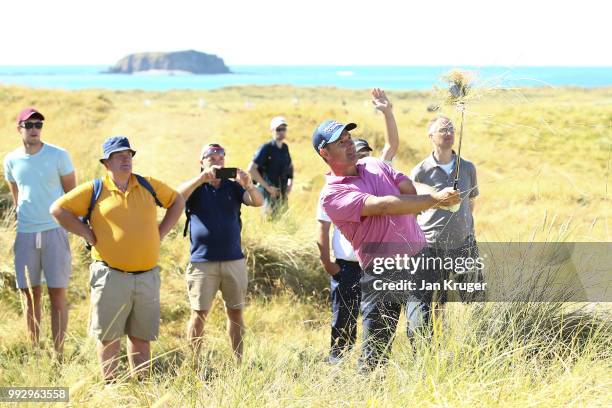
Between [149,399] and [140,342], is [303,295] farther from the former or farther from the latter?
[149,399]

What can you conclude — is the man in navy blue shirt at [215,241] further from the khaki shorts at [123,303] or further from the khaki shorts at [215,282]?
the khaki shorts at [123,303]

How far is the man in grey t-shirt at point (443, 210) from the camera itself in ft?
14.5

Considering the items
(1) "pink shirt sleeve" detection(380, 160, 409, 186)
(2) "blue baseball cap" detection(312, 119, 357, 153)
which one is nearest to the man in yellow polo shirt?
(2) "blue baseball cap" detection(312, 119, 357, 153)

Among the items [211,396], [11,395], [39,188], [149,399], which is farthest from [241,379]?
[39,188]

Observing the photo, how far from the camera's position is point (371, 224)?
415 centimetres

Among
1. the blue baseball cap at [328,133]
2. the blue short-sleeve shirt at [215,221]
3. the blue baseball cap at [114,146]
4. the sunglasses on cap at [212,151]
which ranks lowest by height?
the blue short-sleeve shirt at [215,221]

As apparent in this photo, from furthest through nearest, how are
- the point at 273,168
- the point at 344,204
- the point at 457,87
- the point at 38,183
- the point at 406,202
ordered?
the point at 273,168
the point at 38,183
the point at 457,87
the point at 344,204
the point at 406,202

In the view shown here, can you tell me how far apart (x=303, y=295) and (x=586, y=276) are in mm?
3293

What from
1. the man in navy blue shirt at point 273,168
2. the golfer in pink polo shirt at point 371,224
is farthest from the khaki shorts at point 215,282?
the man in navy blue shirt at point 273,168

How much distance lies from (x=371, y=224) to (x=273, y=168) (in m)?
4.57

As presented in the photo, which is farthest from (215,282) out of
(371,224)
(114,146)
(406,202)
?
(406,202)

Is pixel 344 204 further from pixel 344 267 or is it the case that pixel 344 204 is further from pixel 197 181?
pixel 197 181

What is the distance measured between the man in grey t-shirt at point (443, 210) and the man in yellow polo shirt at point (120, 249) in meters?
1.90

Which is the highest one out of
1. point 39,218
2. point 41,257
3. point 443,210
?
point 443,210
